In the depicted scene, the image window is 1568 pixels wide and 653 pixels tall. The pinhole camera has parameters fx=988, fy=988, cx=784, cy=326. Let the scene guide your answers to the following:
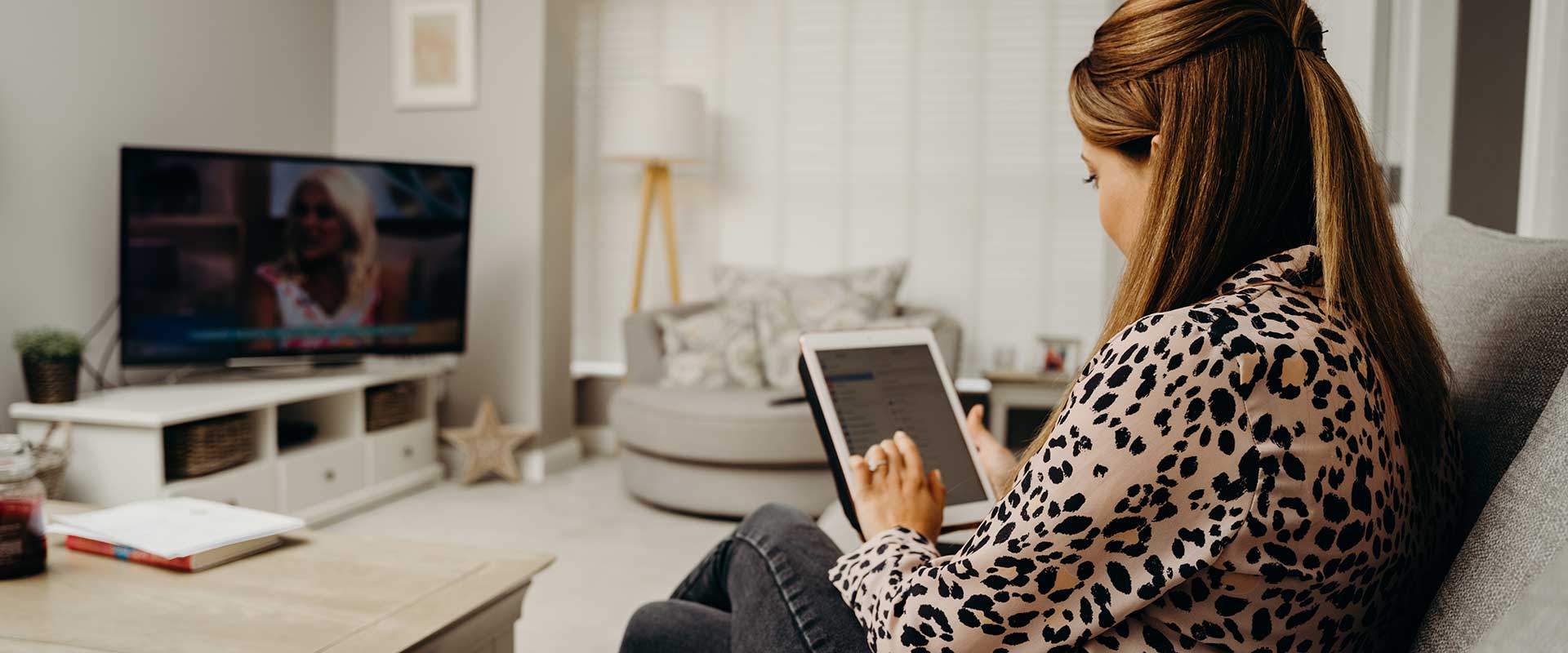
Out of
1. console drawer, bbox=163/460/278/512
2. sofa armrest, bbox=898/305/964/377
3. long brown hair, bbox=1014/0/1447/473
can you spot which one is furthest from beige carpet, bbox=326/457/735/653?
long brown hair, bbox=1014/0/1447/473

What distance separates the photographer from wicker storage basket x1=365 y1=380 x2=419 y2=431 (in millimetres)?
3400

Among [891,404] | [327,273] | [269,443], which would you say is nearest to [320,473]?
[269,443]

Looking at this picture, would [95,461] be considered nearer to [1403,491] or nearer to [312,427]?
[312,427]

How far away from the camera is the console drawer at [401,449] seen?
3.37 metres

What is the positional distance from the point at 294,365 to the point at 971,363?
8.45 ft

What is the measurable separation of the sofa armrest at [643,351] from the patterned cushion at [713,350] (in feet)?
0.09

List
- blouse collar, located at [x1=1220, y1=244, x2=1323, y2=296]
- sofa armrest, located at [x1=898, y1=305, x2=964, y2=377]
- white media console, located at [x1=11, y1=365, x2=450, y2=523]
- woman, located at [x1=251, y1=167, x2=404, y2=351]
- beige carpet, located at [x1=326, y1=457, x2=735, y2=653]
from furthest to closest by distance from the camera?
sofa armrest, located at [x1=898, y1=305, x2=964, y2=377] < woman, located at [x1=251, y1=167, x2=404, y2=351] < white media console, located at [x1=11, y1=365, x2=450, y2=523] < beige carpet, located at [x1=326, y1=457, x2=735, y2=653] < blouse collar, located at [x1=1220, y1=244, x2=1323, y2=296]

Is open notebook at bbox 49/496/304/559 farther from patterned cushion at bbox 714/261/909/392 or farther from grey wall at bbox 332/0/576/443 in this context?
grey wall at bbox 332/0/576/443

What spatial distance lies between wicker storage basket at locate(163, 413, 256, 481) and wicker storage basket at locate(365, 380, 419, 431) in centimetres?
58

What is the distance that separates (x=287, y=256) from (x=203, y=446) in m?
0.71

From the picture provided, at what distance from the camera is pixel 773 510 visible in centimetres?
120

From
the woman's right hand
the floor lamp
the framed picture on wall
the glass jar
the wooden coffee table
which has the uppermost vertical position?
the framed picture on wall

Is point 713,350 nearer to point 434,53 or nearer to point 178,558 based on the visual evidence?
point 434,53

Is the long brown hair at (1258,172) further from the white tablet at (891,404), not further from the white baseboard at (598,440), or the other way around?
the white baseboard at (598,440)
